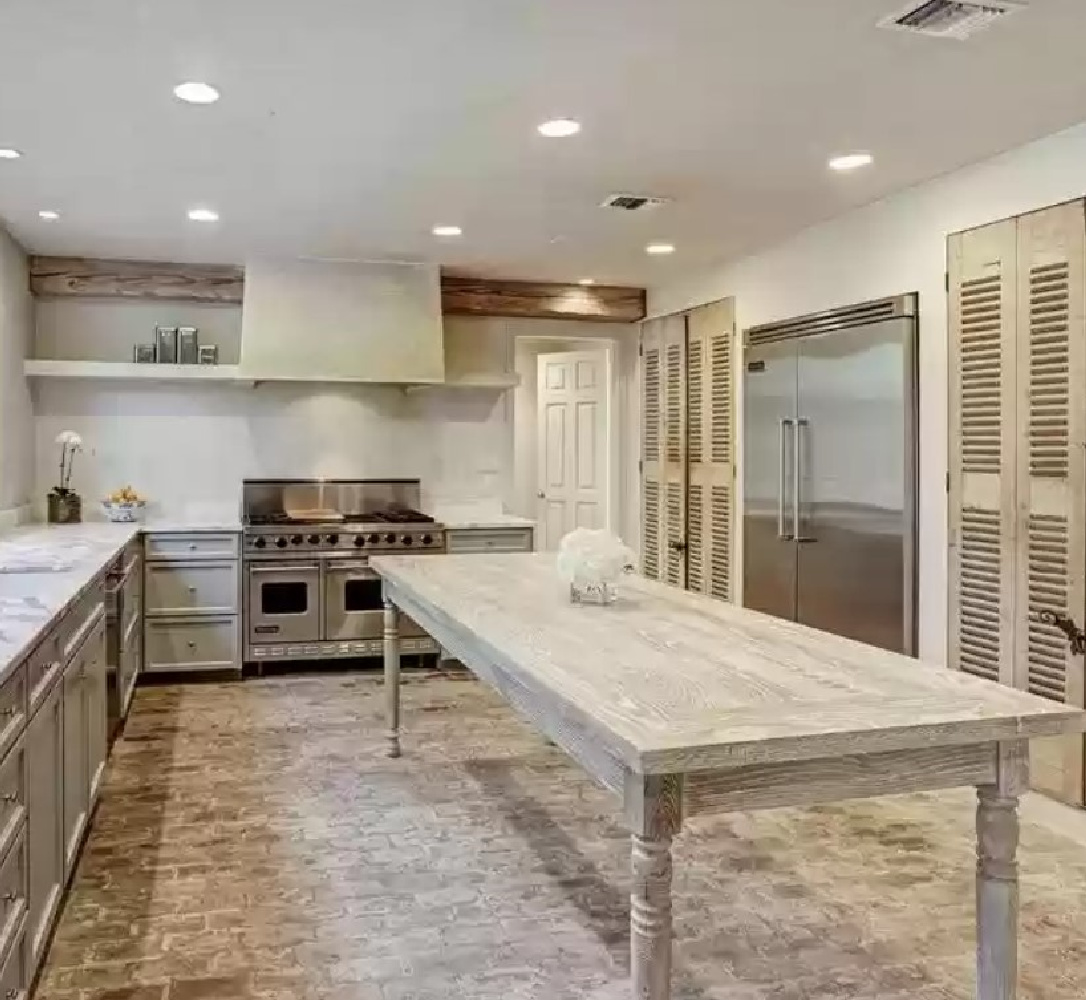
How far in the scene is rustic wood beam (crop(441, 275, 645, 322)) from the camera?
6730mm

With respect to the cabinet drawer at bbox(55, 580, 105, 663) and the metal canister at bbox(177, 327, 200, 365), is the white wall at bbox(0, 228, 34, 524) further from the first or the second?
the cabinet drawer at bbox(55, 580, 105, 663)

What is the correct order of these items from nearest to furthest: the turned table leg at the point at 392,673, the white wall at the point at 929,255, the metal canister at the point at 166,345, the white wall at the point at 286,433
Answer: the white wall at the point at 929,255, the turned table leg at the point at 392,673, the metal canister at the point at 166,345, the white wall at the point at 286,433

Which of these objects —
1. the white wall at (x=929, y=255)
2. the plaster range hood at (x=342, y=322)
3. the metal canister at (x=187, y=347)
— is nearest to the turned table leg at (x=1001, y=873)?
the white wall at (x=929, y=255)

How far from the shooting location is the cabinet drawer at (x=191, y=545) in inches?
228

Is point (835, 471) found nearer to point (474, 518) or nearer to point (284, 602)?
point (474, 518)

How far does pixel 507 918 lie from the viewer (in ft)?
9.41

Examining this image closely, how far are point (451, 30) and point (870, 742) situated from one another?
2.09 metres

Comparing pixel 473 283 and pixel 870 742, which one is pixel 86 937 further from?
pixel 473 283

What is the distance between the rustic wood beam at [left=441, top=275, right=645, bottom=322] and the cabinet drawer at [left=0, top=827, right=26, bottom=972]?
4.84 metres

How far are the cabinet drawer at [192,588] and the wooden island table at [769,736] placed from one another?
383 centimetres

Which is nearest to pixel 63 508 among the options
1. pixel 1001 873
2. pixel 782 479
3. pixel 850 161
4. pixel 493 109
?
pixel 493 109

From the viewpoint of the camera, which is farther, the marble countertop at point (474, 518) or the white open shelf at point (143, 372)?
the marble countertop at point (474, 518)

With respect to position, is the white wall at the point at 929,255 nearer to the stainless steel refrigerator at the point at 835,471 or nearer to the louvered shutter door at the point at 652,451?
the stainless steel refrigerator at the point at 835,471

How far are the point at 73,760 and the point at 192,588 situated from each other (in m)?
2.95
